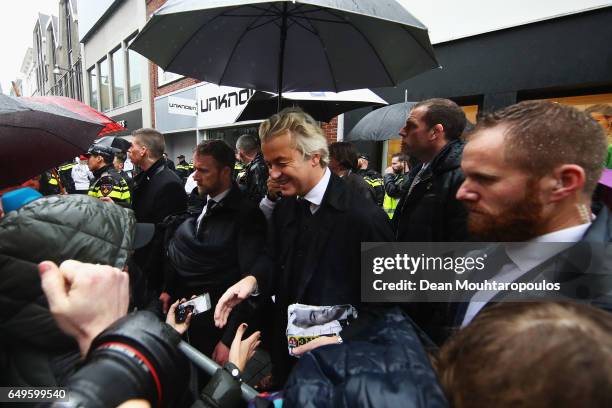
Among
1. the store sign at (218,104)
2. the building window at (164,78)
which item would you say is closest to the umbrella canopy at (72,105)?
the store sign at (218,104)

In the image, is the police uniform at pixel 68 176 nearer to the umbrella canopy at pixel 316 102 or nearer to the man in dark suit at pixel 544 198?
the umbrella canopy at pixel 316 102

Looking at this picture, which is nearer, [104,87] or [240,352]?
[240,352]

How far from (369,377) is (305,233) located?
41.5 inches

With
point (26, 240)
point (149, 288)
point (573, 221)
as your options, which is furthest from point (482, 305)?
point (149, 288)

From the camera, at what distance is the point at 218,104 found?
424 inches

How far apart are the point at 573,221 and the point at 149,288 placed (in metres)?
2.54

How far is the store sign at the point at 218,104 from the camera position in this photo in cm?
994

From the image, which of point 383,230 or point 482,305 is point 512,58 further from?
point 482,305

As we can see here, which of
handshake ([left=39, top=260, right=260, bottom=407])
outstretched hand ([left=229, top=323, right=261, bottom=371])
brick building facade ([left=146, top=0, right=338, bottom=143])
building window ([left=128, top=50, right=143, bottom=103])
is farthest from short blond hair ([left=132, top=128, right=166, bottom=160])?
building window ([left=128, top=50, right=143, bottom=103])

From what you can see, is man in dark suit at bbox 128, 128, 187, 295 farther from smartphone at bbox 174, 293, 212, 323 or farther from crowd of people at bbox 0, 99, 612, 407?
smartphone at bbox 174, 293, 212, 323

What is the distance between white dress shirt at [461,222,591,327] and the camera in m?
1.03

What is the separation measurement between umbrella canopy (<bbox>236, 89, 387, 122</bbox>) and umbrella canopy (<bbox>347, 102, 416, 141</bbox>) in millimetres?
238

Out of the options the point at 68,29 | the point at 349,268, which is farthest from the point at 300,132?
the point at 68,29

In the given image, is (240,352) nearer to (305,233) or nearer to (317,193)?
(305,233)
